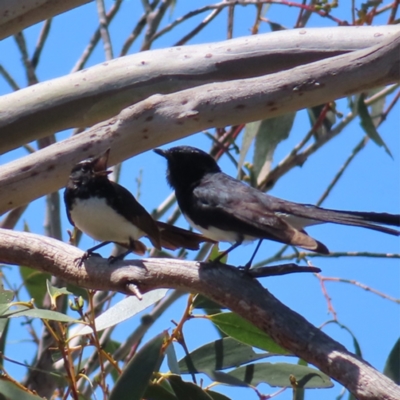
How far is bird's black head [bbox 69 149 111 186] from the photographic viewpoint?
6.68 feet

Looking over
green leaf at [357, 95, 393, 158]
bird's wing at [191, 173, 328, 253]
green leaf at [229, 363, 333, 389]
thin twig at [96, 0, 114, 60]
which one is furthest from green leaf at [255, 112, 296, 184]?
green leaf at [229, 363, 333, 389]

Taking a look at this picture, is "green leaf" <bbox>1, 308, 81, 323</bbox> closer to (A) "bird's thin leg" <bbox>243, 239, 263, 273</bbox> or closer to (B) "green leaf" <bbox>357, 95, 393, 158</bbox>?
(A) "bird's thin leg" <bbox>243, 239, 263, 273</bbox>

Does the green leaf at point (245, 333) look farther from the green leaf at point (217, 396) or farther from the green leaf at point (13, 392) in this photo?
the green leaf at point (13, 392)

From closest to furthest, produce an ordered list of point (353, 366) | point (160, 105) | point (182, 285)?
point (353, 366) → point (182, 285) → point (160, 105)

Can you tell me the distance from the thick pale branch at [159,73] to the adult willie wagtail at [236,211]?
0.34 metres

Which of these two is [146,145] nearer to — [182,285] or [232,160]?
[182,285]

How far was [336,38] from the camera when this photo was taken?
2.11 m

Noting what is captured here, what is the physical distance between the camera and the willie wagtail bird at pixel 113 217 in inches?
91.6

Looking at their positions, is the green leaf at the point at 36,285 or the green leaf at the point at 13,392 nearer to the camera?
the green leaf at the point at 13,392

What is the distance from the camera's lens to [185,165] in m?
2.42

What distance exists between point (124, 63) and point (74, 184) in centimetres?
43

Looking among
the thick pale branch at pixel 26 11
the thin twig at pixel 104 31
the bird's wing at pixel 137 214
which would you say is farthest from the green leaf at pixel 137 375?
the thin twig at pixel 104 31

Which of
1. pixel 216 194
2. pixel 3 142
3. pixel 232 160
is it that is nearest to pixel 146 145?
pixel 216 194

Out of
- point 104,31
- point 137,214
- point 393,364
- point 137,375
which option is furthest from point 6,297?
point 104,31
